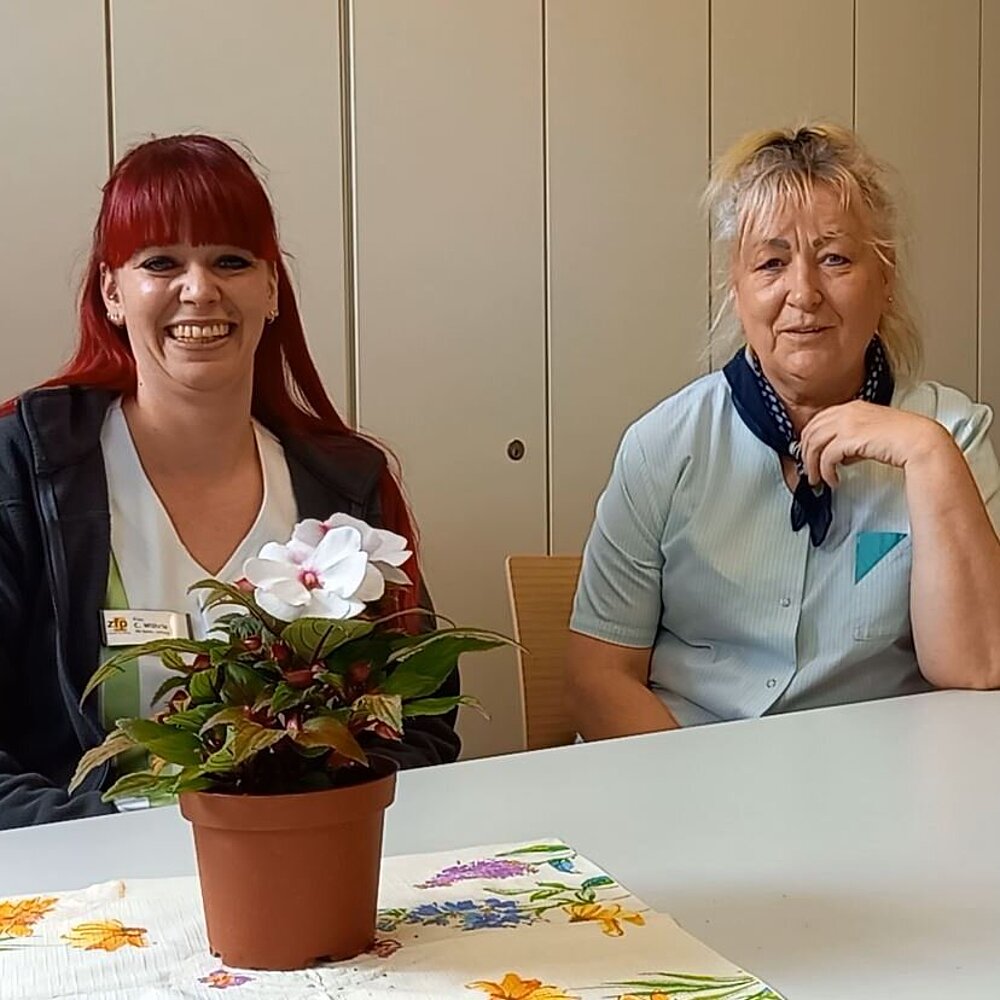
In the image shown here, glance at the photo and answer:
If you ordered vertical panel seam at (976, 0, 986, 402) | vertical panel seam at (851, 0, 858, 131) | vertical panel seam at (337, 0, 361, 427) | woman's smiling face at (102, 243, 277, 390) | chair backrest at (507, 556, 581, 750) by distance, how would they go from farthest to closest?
vertical panel seam at (976, 0, 986, 402), vertical panel seam at (851, 0, 858, 131), vertical panel seam at (337, 0, 361, 427), chair backrest at (507, 556, 581, 750), woman's smiling face at (102, 243, 277, 390)

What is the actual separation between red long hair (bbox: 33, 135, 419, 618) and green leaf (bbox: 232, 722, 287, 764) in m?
0.80

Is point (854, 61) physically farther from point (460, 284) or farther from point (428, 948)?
point (428, 948)

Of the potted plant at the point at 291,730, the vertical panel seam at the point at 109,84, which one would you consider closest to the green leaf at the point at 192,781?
the potted plant at the point at 291,730

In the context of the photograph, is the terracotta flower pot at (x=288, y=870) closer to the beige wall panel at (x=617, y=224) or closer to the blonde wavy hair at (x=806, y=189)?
the blonde wavy hair at (x=806, y=189)

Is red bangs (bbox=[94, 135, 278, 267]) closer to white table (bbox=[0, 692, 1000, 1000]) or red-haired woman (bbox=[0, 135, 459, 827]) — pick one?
red-haired woman (bbox=[0, 135, 459, 827])

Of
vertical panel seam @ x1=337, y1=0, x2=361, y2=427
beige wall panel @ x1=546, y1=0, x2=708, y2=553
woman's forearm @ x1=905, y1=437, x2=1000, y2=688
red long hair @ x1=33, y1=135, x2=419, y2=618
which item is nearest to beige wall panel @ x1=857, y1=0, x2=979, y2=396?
beige wall panel @ x1=546, y1=0, x2=708, y2=553

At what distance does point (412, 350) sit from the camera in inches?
106

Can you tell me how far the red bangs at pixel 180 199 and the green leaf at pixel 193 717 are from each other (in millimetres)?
941

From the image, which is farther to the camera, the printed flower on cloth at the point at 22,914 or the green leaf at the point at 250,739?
the printed flower on cloth at the point at 22,914

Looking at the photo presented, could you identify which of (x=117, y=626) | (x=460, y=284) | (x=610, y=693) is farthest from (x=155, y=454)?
(x=460, y=284)

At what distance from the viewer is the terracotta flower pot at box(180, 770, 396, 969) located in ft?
2.39

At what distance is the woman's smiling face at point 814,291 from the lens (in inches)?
70.7

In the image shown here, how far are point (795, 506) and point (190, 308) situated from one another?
2.56 feet

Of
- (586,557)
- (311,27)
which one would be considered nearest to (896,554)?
(586,557)
